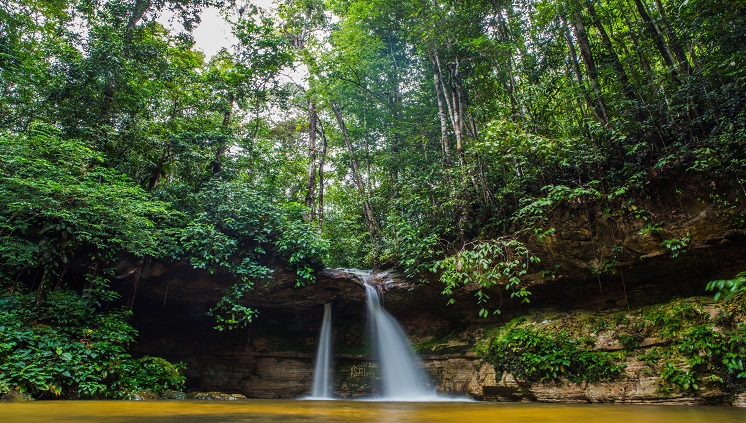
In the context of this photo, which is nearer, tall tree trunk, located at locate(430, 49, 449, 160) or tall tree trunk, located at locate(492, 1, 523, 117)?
tall tree trunk, located at locate(492, 1, 523, 117)

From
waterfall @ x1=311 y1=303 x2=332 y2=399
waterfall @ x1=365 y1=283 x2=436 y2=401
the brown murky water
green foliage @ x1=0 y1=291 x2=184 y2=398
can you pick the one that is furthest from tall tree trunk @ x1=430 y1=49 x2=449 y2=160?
green foliage @ x1=0 y1=291 x2=184 y2=398

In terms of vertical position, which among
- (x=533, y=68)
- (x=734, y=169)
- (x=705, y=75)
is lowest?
(x=734, y=169)

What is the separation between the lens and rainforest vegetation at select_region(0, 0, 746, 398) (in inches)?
269

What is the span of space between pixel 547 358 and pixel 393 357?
4154 mm

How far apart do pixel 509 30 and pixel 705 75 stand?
16.0ft

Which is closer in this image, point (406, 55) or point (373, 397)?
point (373, 397)

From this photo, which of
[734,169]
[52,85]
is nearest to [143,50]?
[52,85]

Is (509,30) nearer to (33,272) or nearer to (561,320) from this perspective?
(561,320)

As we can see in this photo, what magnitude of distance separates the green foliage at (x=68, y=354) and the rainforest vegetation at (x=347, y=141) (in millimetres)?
36

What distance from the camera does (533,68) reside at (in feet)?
30.7

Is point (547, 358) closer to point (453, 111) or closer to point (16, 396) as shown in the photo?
point (453, 111)

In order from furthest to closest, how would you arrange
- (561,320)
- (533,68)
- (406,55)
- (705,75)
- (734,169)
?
(406,55) < (533,68) < (561,320) < (705,75) < (734,169)

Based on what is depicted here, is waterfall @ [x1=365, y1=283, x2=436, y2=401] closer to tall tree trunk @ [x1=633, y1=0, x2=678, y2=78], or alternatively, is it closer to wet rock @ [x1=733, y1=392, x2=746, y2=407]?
wet rock @ [x1=733, y1=392, x2=746, y2=407]

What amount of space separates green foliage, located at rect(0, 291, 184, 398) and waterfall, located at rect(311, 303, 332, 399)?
3.73 m
